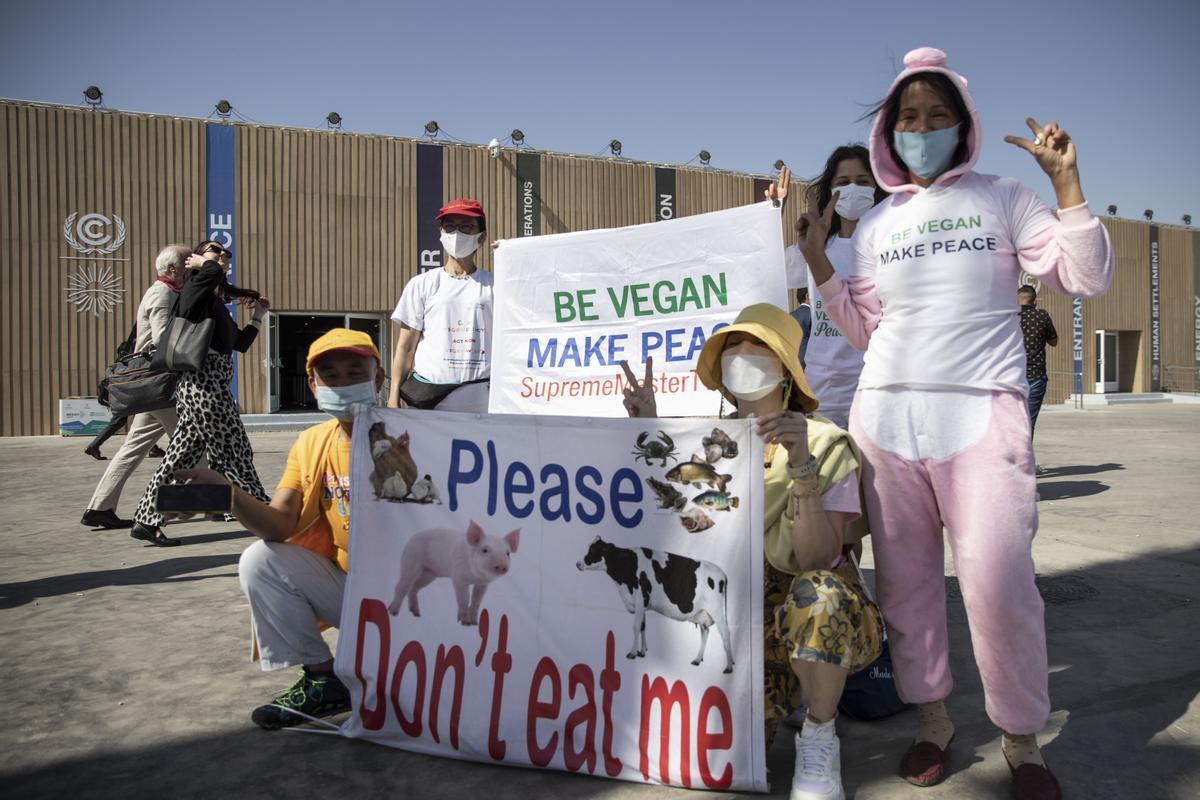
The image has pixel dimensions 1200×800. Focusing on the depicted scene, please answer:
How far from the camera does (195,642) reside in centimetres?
366

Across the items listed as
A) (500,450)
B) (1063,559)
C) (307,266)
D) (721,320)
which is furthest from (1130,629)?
(307,266)

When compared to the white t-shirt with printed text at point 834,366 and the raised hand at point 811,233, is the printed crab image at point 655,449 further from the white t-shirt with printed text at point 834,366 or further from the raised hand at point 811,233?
the white t-shirt with printed text at point 834,366

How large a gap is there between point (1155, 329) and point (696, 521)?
3540 centimetres


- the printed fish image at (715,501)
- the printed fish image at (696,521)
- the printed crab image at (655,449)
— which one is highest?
the printed crab image at (655,449)

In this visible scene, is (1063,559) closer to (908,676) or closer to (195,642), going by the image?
(908,676)

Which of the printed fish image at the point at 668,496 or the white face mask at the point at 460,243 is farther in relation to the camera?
the white face mask at the point at 460,243

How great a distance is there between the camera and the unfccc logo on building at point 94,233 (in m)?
18.4

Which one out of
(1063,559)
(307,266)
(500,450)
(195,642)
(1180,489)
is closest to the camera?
(500,450)

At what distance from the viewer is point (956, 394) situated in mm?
2307

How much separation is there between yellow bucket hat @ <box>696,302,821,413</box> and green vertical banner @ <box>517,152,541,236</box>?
65.9 ft

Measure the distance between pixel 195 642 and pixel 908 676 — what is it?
2.85 metres

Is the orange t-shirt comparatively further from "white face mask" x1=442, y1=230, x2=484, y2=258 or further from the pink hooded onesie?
"white face mask" x1=442, y1=230, x2=484, y2=258

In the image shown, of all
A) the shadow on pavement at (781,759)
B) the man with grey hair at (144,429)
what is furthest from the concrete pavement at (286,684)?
the man with grey hair at (144,429)

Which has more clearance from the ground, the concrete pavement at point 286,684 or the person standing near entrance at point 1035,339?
the person standing near entrance at point 1035,339
